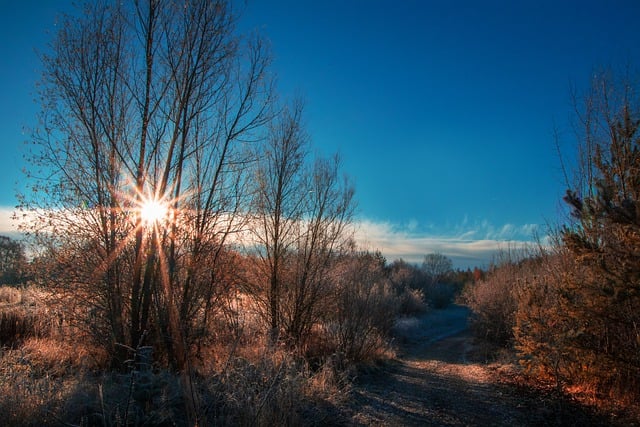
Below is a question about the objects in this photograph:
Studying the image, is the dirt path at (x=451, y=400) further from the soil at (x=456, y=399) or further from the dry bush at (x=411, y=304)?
the dry bush at (x=411, y=304)

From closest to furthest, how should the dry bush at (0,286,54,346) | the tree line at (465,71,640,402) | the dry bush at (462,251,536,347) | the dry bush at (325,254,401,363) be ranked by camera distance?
the tree line at (465,71,640,402)
the dry bush at (0,286,54,346)
the dry bush at (325,254,401,363)
the dry bush at (462,251,536,347)

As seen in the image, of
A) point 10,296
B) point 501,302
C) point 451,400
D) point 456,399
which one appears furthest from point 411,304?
point 10,296

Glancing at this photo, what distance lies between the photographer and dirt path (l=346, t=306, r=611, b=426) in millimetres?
6473

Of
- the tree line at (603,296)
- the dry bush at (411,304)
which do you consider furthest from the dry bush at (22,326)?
the dry bush at (411,304)

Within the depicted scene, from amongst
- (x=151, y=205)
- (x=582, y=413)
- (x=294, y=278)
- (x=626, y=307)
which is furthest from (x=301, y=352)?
(x=626, y=307)

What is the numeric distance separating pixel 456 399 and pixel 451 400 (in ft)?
0.51

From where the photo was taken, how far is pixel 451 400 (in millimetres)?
7934

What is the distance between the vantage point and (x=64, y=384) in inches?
225

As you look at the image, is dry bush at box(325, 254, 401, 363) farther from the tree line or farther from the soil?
the tree line

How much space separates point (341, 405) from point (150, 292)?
4059mm

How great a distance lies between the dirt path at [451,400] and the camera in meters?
6.47

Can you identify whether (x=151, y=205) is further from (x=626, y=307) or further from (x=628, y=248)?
(x=626, y=307)

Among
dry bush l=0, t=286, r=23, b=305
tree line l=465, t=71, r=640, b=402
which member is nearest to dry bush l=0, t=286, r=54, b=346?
dry bush l=0, t=286, r=23, b=305

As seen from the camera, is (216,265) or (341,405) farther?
(216,265)
